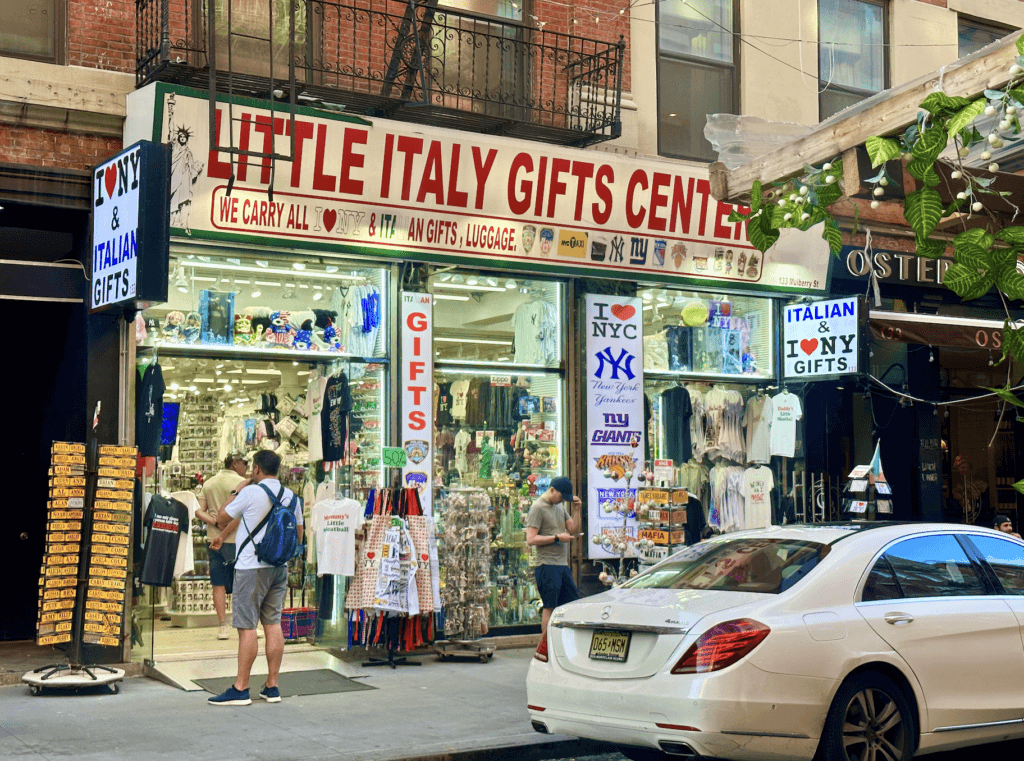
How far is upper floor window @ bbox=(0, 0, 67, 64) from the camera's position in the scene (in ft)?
36.1

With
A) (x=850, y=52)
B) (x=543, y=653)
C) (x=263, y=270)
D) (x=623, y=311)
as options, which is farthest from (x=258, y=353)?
(x=850, y=52)

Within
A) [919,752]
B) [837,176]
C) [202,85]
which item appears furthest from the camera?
[202,85]

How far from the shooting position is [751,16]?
15.3m

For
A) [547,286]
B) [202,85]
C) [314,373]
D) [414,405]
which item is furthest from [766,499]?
[202,85]

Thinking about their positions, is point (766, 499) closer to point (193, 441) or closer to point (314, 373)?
point (314, 373)

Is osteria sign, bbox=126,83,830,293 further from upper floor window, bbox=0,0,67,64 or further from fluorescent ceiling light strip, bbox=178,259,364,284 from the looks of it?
upper floor window, bbox=0,0,67,64

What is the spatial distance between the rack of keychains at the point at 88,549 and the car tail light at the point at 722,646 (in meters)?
5.74

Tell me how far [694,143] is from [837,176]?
28.7ft

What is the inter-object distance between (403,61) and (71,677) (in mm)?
6693

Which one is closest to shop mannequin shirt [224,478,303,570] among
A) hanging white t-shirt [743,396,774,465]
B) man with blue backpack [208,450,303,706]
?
man with blue backpack [208,450,303,706]

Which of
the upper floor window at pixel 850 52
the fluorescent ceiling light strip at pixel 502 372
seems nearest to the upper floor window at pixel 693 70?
the upper floor window at pixel 850 52

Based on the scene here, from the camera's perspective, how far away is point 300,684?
1059cm

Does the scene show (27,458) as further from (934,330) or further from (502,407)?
(934,330)

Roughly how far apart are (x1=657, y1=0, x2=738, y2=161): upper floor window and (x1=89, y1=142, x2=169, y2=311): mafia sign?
656 centimetres
